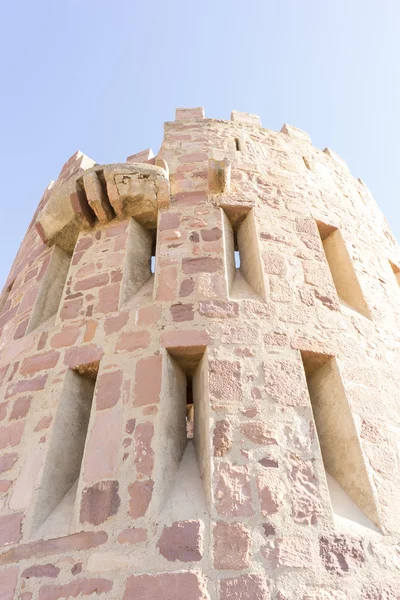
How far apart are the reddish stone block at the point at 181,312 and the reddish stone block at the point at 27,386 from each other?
1104 millimetres

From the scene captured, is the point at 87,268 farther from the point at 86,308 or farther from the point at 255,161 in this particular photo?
the point at 255,161

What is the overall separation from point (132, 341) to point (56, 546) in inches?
53.0

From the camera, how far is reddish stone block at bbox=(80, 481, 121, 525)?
249 centimetres

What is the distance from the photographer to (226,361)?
2.98 m

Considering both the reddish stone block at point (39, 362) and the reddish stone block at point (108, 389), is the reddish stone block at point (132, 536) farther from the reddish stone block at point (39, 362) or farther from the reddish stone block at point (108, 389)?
the reddish stone block at point (39, 362)

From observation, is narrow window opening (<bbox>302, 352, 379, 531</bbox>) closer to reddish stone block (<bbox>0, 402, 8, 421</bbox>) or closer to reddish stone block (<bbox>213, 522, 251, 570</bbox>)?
reddish stone block (<bbox>213, 522, 251, 570</bbox>)

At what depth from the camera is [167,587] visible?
7.07 feet

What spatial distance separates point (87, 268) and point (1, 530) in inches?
86.2

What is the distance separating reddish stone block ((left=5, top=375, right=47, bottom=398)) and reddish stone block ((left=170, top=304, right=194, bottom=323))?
3.62 ft

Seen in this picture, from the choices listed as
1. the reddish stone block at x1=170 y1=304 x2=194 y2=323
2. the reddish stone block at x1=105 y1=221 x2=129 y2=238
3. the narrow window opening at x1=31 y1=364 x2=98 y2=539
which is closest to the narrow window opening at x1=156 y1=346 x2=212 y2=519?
the reddish stone block at x1=170 y1=304 x2=194 y2=323

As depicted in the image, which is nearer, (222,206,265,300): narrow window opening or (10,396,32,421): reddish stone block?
(10,396,32,421): reddish stone block

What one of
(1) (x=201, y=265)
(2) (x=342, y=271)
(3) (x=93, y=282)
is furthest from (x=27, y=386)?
(2) (x=342, y=271)

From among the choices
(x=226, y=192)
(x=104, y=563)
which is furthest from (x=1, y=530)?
(x=226, y=192)

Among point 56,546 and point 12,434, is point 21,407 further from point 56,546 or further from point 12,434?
point 56,546
